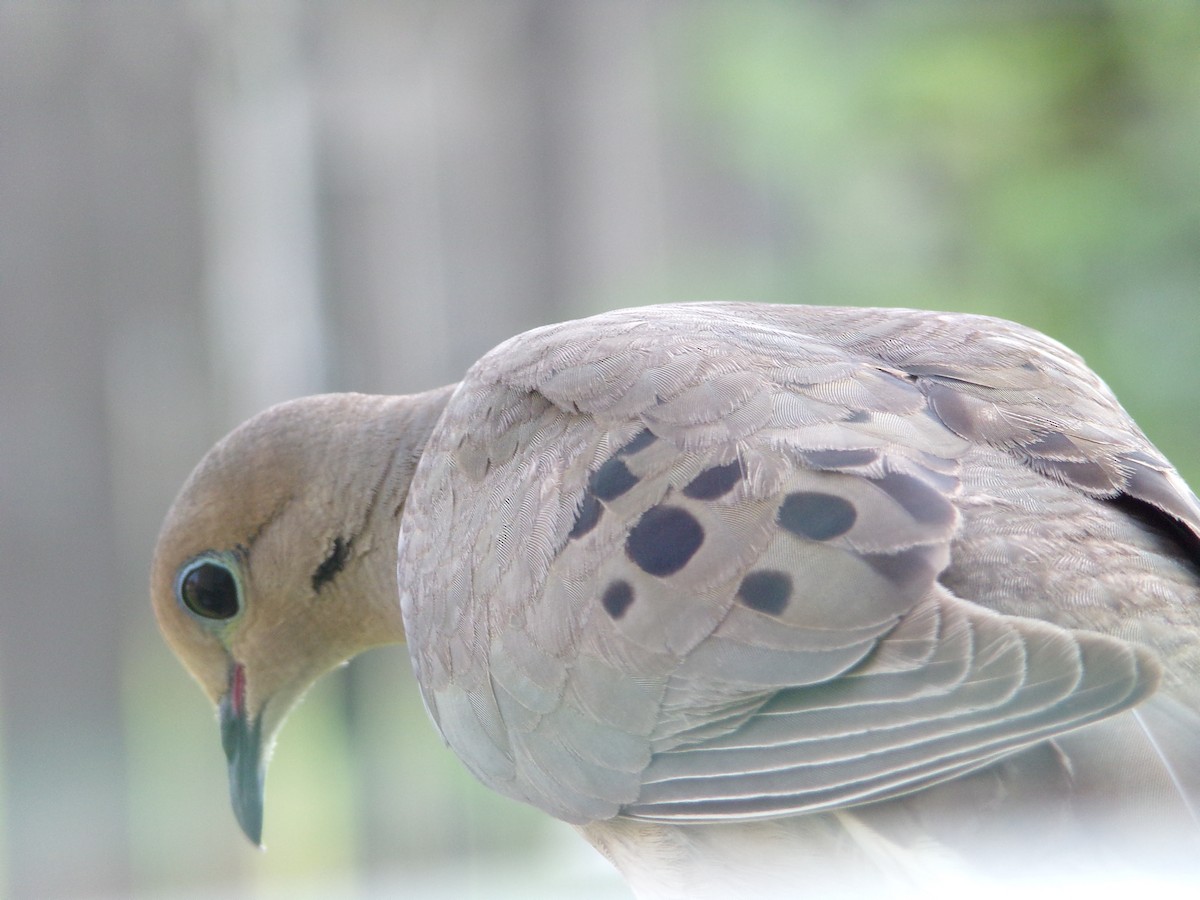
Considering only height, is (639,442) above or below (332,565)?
above

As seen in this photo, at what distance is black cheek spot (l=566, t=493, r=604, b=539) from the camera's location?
7.27ft

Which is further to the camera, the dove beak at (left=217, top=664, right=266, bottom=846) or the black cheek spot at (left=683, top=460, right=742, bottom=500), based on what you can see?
the dove beak at (left=217, top=664, right=266, bottom=846)

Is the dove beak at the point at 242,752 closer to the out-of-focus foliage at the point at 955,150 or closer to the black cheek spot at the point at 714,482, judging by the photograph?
the black cheek spot at the point at 714,482

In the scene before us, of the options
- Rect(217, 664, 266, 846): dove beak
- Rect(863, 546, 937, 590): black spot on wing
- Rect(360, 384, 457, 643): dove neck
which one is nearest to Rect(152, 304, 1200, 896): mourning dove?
Rect(863, 546, 937, 590): black spot on wing

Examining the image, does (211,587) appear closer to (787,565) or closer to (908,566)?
(787,565)

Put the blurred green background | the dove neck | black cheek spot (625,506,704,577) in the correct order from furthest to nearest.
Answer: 1. the blurred green background
2. the dove neck
3. black cheek spot (625,506,704,577)

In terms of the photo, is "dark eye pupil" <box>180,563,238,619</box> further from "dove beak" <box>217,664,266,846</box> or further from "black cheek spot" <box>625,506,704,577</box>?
"black cheek spot" <box>625,506,704,577</box>

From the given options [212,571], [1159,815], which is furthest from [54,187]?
[1159,815]

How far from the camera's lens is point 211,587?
314 cm

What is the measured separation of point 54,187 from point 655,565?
2878 mm

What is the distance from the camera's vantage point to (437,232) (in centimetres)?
465

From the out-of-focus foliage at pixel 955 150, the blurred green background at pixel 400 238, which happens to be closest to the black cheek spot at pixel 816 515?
the blurred green background at pixel 400 238

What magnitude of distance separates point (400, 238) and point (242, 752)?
1.92m

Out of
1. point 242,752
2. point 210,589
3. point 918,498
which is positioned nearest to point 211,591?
point 210,589
